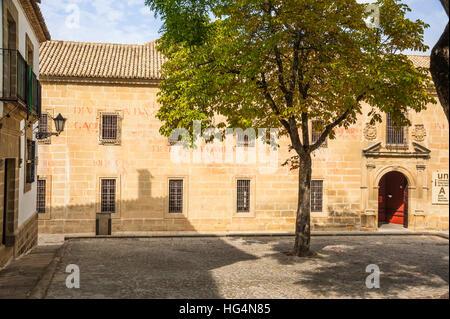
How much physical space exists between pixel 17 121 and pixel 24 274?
14.1 ft

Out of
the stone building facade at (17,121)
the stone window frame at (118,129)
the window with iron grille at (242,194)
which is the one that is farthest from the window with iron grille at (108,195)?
the window with iron grille at (242,194)

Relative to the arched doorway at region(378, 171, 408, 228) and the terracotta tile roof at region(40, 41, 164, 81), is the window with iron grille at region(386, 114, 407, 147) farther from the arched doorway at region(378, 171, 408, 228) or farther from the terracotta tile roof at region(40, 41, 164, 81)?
the terracotta tile roof at region(40, 41, 164, 81)

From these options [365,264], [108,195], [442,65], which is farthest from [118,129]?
[442,65]

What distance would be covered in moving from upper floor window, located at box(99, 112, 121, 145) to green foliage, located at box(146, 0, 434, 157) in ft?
24.9

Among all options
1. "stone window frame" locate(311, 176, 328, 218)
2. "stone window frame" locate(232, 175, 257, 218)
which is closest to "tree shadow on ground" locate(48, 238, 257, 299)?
"stone window frame" locate(232, 175, 257, 218)

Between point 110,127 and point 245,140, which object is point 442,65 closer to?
point 245,140

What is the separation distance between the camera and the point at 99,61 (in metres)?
21.5

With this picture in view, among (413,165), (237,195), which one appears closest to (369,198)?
(413,165)

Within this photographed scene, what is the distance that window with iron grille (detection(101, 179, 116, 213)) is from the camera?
20484mm

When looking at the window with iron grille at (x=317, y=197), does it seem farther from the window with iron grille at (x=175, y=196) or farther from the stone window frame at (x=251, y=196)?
the window with iron grille at (x=175, y=196)

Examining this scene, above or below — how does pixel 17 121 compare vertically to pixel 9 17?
below

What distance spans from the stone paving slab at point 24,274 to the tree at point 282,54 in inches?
195

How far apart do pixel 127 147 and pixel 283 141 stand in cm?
713

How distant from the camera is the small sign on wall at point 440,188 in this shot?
22.7m
